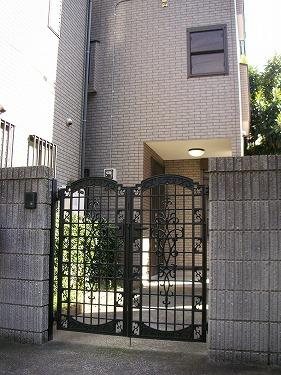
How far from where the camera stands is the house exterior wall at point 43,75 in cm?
680

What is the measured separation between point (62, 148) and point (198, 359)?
553 centimetres

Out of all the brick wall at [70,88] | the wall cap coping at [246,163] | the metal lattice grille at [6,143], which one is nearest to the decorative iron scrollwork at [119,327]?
the wall cap coping at [246,163]

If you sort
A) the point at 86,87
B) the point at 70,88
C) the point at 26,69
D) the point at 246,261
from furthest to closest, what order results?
the point at 86,87
the point at 70,88
the point at 26,69
the point at 246,261

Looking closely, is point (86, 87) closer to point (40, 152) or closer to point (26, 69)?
point (26, 69)

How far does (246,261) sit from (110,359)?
1.71 metres

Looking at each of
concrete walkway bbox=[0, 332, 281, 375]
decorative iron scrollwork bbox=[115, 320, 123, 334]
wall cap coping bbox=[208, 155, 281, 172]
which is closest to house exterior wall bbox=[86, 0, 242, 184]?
wall cap coping bbox=[208, 155, 281, 172]

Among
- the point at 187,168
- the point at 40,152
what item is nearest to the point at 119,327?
the point at 40,152

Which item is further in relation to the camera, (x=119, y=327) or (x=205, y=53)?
(x=205, y=53)

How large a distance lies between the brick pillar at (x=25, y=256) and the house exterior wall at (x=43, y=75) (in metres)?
2.11

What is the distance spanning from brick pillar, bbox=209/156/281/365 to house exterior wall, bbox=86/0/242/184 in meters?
4.76

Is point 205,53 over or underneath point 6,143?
over

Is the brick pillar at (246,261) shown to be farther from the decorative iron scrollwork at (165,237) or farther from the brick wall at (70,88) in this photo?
the brick wall at (70,88)

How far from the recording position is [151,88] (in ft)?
30.7

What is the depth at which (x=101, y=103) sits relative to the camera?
9.76 m
